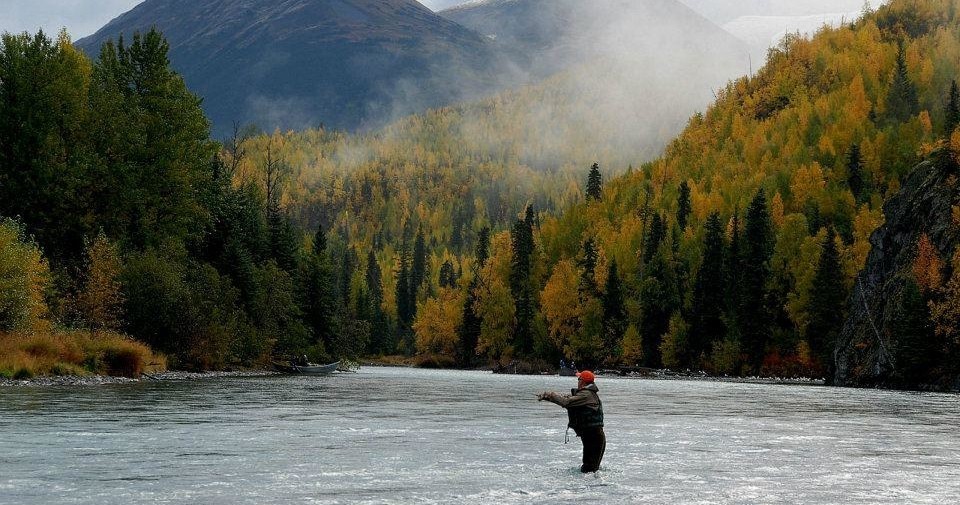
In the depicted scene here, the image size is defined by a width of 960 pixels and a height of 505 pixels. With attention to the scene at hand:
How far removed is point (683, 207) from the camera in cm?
14388

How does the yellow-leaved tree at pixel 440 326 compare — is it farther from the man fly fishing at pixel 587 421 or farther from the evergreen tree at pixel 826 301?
the man fly fishing at pixel 587 421

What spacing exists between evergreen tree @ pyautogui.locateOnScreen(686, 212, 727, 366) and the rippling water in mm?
76919

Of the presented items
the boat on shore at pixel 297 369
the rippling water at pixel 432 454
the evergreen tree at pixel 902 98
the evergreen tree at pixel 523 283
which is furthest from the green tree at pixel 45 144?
the evergreen tree at pixel 902 98

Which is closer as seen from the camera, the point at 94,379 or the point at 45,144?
the point at 94,379

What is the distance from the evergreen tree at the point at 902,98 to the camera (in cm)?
14500

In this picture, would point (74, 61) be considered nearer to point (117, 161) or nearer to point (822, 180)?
point (117, 161)

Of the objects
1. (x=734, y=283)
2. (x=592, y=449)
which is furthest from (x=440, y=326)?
(x=592, y=449)

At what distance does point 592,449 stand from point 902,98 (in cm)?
14459

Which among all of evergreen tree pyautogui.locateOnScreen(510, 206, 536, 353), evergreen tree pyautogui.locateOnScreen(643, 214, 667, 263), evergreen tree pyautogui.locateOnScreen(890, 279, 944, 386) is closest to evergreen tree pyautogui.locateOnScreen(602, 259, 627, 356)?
evergreen tree pyautogui.locateOnScreen(643, 214, 667, 263)

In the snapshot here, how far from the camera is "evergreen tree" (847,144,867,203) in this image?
426ft

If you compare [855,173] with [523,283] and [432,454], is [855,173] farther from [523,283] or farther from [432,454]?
[432,454]

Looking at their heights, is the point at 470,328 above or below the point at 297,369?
above

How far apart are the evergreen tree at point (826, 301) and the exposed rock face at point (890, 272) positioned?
11.6 metres

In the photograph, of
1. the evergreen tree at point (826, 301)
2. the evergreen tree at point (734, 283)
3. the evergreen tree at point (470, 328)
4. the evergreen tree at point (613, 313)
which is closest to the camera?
the evergreen tree at point (826, 301)
